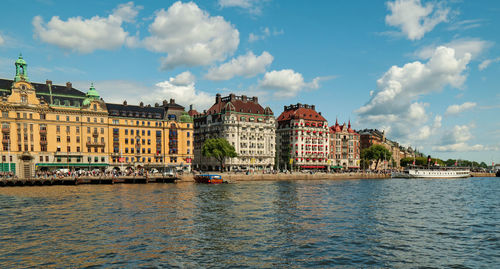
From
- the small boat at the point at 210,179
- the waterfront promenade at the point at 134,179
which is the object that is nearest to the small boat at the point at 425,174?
the waterfront promenade at the point at 134,179

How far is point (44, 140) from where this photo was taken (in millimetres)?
118000

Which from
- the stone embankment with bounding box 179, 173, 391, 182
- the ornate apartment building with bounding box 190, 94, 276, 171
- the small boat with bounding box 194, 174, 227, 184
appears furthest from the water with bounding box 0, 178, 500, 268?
the ornate apartment building with bounding box 190, 94, 276, 171

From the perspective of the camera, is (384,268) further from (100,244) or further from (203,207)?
(203,207)

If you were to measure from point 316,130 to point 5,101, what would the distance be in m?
136

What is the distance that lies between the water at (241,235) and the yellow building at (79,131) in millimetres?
65830

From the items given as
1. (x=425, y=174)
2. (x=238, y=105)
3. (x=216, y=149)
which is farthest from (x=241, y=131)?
(x=425, y=174)

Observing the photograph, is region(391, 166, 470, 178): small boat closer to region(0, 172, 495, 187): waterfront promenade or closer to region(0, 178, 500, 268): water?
region(0, 172, 495, 187): waterfront promenade

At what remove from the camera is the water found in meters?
28.2

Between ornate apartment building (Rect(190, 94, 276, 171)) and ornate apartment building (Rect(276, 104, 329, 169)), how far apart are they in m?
11.7

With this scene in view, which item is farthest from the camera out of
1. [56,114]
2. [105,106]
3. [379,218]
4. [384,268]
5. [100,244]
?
[105,106]

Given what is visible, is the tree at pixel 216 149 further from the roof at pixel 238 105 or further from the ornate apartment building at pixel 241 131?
the roof at pixel 238 105

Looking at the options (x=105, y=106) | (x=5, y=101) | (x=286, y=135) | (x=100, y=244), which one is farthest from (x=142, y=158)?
(x=100, y=244)

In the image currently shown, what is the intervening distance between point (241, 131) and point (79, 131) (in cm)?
7118

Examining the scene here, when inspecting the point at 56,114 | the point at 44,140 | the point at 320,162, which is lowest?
the point at 320,162
